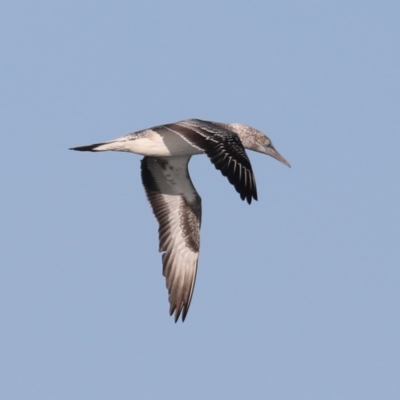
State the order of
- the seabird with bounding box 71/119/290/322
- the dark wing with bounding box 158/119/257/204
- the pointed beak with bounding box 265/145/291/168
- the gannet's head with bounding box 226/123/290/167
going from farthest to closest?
the pointed beak with bounding box 265/145/291/168
the gannet's head with bounding box 226/123/290/167
the seabird with bounding box 71/119/290/322
the dark wing with bounding box 158/119/257/204

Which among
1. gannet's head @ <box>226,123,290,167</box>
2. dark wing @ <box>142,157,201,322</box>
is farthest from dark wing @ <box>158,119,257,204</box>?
dark wing @ <box>142,157,201,322</box>

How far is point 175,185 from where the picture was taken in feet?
70.8

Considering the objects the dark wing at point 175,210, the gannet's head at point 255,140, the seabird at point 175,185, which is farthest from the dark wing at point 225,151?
the dark wing at point 175,210

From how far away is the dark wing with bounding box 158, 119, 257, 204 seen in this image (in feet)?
57.6

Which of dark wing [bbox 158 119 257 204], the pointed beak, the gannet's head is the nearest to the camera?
dark wing [bbox 158 119 257 204]

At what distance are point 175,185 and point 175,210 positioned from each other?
0.44 m

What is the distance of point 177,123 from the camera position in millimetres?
19281

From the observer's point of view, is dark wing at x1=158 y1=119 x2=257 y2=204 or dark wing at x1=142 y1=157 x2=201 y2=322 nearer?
A: dark wing at x1=158 y1=119 x2=257 y2=204

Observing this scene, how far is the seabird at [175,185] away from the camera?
64.8 feet

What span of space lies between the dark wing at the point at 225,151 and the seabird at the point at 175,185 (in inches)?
2.4

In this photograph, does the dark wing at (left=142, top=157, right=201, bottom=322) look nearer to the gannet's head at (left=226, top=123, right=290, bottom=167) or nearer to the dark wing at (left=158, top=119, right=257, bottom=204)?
the gannet's head at (left=226, top=123, right=290, bottom=167)

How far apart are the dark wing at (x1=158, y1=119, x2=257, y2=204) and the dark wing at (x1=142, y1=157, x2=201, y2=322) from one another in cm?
232

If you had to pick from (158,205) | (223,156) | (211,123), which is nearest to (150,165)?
(158,205)

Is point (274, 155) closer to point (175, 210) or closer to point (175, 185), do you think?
point (175, 185)
